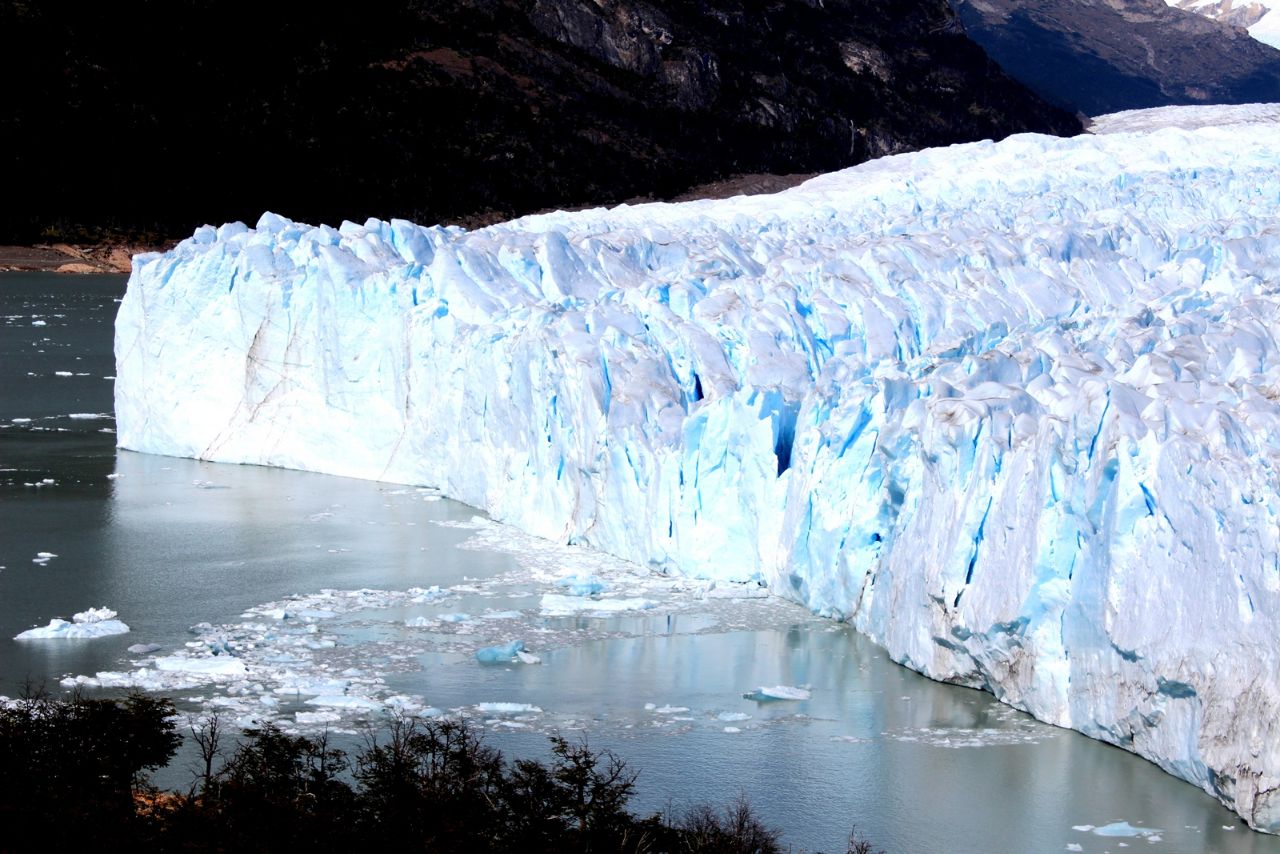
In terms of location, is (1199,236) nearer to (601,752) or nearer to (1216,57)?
(601,752)

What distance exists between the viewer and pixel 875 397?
9.05 m

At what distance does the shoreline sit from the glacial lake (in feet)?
73.6

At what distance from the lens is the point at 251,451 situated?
1331cm

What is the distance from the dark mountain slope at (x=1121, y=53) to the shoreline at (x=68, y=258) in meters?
47.4

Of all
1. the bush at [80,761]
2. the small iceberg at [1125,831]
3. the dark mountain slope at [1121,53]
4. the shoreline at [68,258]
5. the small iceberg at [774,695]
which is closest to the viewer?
the bush at [80,761]

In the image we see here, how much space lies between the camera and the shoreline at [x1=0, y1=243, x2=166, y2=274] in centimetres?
3316

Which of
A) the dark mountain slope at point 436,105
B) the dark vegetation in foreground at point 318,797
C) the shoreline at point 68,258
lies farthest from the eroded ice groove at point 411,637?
the dark mountain slope at point 436,105

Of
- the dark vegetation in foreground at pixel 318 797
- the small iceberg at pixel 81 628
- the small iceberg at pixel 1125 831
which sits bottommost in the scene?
the small iceberg at pixel 1125 831

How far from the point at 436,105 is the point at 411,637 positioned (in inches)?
1378

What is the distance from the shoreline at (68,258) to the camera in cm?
3316

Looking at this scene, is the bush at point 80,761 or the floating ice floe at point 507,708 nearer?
the bush at point 80,761

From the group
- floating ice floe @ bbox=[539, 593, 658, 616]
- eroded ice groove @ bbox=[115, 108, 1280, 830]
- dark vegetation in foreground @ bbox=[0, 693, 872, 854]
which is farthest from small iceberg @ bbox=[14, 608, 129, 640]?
eroded ice groove @ bbox=[115, 108, 1280, 830]

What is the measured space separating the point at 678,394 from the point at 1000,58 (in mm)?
74497

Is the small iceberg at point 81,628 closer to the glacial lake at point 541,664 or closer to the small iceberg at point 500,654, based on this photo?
the glacial lake at point 541,664
